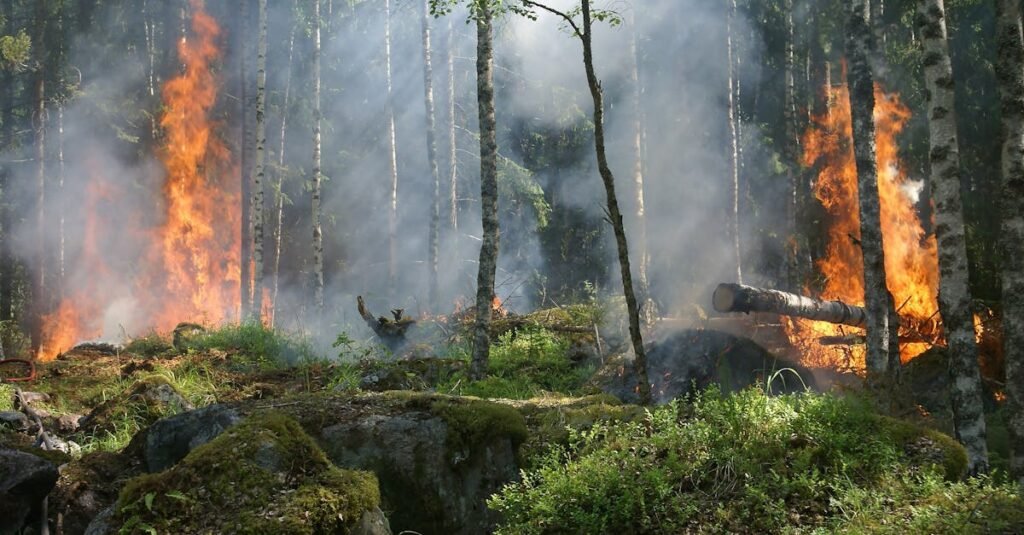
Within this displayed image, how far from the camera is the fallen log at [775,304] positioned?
13211mm

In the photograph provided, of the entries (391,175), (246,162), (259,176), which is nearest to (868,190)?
(259,176)

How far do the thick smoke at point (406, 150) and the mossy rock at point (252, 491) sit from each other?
16.4 m

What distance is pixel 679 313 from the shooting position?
2048 cm

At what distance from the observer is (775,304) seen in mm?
13445

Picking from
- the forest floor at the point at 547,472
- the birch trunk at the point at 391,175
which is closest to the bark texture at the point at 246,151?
the birch trunk at the point at 391,175

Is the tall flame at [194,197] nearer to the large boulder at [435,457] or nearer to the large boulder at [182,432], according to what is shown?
the large boulder at [182,432]

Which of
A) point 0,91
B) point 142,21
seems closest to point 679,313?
point 142,21

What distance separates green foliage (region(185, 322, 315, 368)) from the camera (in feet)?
47.4

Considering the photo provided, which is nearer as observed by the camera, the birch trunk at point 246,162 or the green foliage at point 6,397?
the green foliage at point 6,397

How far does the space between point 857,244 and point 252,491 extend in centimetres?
1217

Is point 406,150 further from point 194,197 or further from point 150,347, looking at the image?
point 150,347

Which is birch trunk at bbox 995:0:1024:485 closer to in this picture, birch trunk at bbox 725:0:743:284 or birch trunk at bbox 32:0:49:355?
birch trunk at bbox 725:0:743:284

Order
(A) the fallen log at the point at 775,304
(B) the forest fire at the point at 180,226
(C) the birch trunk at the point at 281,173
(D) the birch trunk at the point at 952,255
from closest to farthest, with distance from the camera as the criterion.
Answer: (D) the birch trunk at the point at 952,255, (A) the fallen log at the point at 775,304, (B) the forest fire at the point at 180,226, (C) the birch trunk at the point at 281,173

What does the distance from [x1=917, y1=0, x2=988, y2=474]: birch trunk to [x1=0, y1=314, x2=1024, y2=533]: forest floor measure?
303 centimetres
